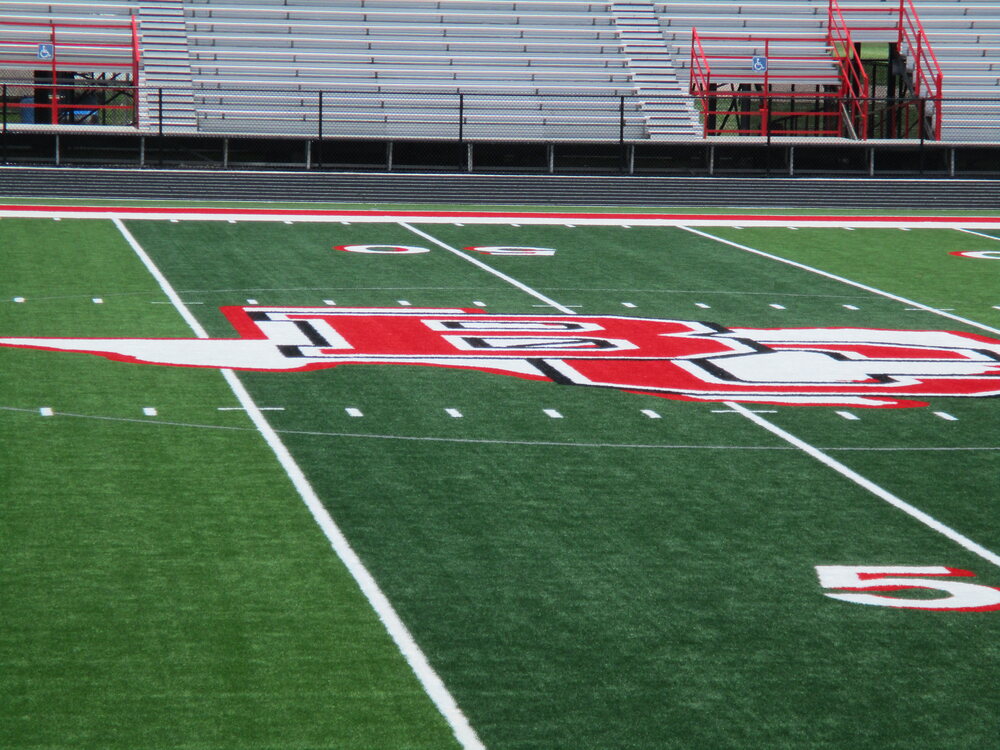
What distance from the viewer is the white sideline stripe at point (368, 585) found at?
6691 mm

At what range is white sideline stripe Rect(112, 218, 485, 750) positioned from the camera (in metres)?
6.69

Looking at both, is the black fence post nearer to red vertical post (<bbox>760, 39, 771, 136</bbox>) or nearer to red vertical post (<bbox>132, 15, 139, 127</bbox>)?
red vertical post (<bbox>132, 15, 139, 127</bbox>)

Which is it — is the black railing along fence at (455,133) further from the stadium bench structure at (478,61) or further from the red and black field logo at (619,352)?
the red and black field logo at (619,352)

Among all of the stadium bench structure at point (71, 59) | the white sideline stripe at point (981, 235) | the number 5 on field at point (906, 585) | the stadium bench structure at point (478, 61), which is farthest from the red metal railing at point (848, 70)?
the number 5 on field at point (906, 585)

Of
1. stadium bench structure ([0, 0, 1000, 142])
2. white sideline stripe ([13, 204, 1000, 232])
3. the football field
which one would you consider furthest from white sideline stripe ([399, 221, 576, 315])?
stadium bench structure ([0, 0, 1000, 142])

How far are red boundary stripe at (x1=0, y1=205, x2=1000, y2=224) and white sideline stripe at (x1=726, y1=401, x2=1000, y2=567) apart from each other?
15389 millimetres

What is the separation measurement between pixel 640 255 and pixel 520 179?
9917mm

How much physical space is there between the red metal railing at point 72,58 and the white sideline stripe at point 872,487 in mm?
24086

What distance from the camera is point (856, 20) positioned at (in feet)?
128

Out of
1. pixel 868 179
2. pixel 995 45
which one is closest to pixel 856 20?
pixel 995 45

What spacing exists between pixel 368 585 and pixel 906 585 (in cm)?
268

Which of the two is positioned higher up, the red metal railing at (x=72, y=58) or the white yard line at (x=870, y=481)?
the red metal railing at (x=72, y=58)

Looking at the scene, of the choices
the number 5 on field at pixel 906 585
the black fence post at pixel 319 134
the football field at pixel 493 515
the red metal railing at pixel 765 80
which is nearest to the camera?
the football field at pixel 493 515

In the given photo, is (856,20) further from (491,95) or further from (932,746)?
(932,746)
